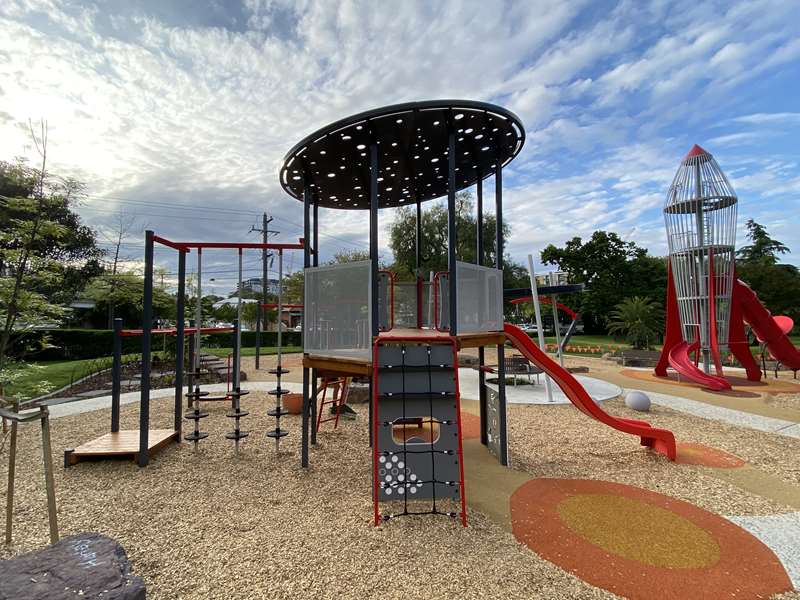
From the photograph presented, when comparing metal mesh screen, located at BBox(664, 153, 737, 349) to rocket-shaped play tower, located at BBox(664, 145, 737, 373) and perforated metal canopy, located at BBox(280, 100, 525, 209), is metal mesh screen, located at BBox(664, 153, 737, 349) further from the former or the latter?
perforated metal canopy, located at BBox(280, 100, 525, 209)

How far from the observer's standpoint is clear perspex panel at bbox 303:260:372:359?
4941mm

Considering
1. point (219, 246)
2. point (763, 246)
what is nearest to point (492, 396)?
point (219, 246)

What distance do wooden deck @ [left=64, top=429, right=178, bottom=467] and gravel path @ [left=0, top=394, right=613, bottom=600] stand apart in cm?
16

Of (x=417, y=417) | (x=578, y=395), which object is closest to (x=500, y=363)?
(x=578, y=395)

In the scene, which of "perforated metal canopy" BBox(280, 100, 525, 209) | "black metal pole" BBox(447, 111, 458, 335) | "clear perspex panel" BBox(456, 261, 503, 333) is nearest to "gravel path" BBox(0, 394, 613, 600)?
"black metal pole" BBox(447, 111, 458, 335)

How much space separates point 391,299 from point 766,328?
49.2 feet

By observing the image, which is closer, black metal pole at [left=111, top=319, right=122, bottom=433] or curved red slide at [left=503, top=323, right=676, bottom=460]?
black metal pole at [left=111, top=319, right=122, bottom=433]

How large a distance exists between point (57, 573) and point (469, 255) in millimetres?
28312

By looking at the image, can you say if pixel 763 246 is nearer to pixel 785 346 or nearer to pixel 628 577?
pixel 785 346

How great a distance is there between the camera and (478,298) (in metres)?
5.47

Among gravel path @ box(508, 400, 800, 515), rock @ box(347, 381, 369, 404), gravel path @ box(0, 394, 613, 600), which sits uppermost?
rock @ box(347, 381, 369, 404)

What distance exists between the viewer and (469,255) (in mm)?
29438

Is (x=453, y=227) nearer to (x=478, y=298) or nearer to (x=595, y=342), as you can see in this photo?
(x=478, y=298)

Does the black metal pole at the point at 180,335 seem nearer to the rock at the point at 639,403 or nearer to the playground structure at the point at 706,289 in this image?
the rock at the point at 639,403
